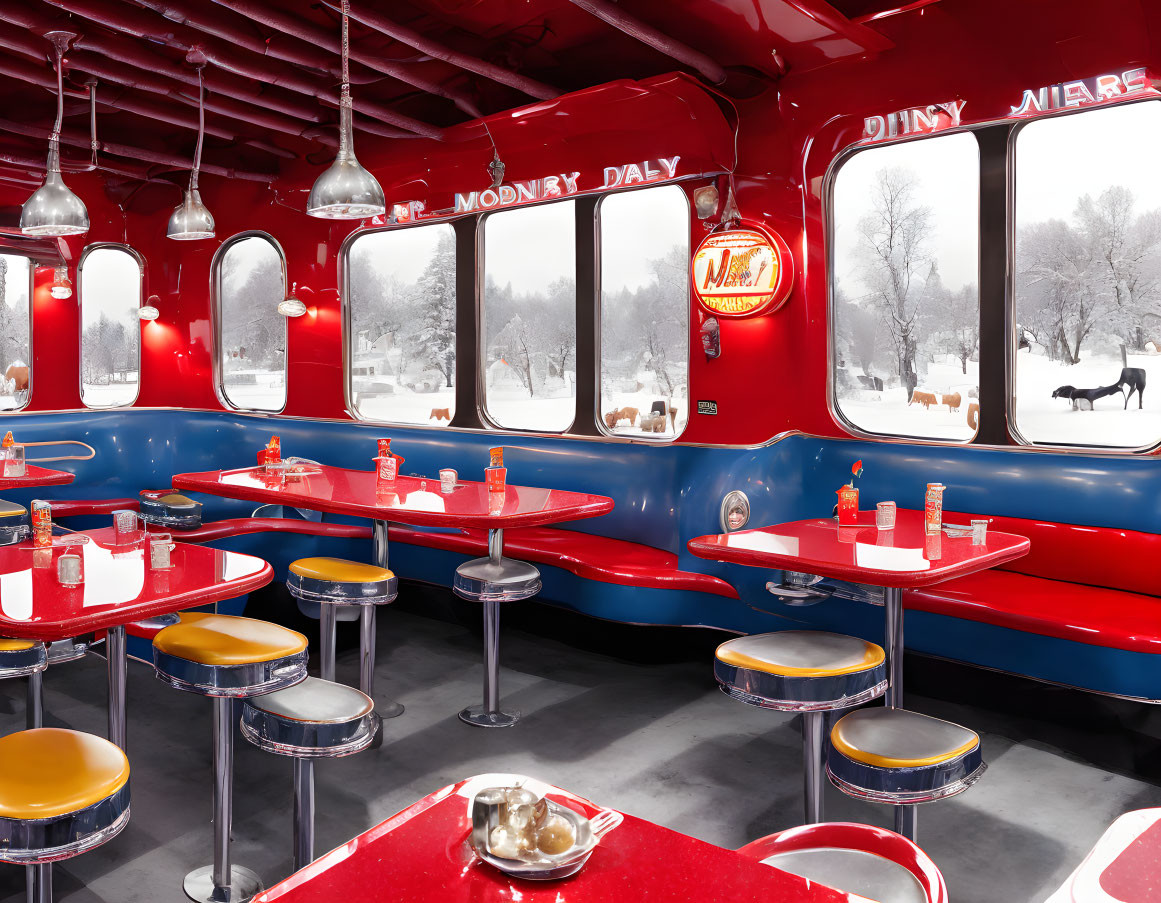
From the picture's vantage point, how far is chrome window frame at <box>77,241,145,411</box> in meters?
7.82

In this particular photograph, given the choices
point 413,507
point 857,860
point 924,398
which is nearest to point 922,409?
point 924,398

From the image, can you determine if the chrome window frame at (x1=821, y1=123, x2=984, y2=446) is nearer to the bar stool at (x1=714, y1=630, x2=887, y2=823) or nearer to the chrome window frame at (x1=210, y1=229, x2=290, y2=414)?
the bar stool at (x1=714, y1=630, x2=887, y2=823)

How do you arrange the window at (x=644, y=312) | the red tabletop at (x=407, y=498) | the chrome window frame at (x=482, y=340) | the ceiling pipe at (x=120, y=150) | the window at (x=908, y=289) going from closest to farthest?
the red tabletop at (x=407, y=498)
the window at (x=908, y=289)
the window at (x=644, y=312)
the ceiling pipe at (x=120, y=150)
the chrome window frame at (x=482, y=340)

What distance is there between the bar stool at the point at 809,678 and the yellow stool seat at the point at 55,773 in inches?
66.3

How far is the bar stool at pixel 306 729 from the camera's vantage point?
2.48 m

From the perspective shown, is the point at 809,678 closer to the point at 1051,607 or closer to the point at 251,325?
the point at 1051,607

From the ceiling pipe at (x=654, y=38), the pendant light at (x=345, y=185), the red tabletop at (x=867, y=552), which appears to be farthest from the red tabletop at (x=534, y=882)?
the ceiling pipe at (x=654, y=38)

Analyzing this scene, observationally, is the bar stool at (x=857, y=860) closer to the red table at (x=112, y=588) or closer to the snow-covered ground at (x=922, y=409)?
the red table at (x=112, y=588)

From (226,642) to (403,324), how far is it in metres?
4.59

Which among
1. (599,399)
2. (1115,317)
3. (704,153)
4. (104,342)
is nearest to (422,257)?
(599,399)

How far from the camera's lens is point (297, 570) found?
387 centimetres

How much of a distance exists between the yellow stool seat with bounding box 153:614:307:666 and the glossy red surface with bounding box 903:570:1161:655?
98.0 inches

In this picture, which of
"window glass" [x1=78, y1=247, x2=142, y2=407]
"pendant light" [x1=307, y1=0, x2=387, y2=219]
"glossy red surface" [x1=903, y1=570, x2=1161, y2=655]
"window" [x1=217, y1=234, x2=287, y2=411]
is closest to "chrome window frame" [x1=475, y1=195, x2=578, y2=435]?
"window" [x1=217, y1=234, x2=287, y2=411]

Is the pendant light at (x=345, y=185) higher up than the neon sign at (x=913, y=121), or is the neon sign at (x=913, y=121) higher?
the neon sign at (x=913, y=121)
